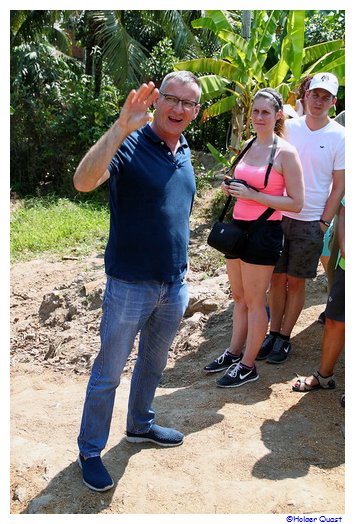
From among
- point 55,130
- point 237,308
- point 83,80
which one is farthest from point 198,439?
point 83,80

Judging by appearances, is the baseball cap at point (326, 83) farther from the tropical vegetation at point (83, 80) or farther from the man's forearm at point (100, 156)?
the tropical vegetation at point (83, 80)

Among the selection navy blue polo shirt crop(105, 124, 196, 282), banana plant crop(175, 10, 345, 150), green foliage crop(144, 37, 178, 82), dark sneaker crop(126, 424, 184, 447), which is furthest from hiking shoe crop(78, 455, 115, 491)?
green foliage crop(144, 37, 178, 82)

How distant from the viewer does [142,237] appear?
9.57 ft

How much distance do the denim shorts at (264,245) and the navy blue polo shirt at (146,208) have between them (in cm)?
98

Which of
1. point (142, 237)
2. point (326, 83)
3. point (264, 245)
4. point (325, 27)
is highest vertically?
point (325, 27)

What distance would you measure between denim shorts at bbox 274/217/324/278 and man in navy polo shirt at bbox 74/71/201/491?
1380mm

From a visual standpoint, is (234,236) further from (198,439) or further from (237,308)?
(198,439)

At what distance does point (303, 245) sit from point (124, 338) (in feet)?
5.96

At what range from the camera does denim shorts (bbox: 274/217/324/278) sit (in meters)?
4.32

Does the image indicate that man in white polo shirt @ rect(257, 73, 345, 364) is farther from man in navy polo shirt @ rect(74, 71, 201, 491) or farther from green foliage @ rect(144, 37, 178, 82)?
green foliage @ rect(144, 37, 178, 82)

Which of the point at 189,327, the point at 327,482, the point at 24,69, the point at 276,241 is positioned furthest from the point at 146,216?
the point at 24,69

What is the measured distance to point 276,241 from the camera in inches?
156

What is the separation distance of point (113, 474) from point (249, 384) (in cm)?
134
